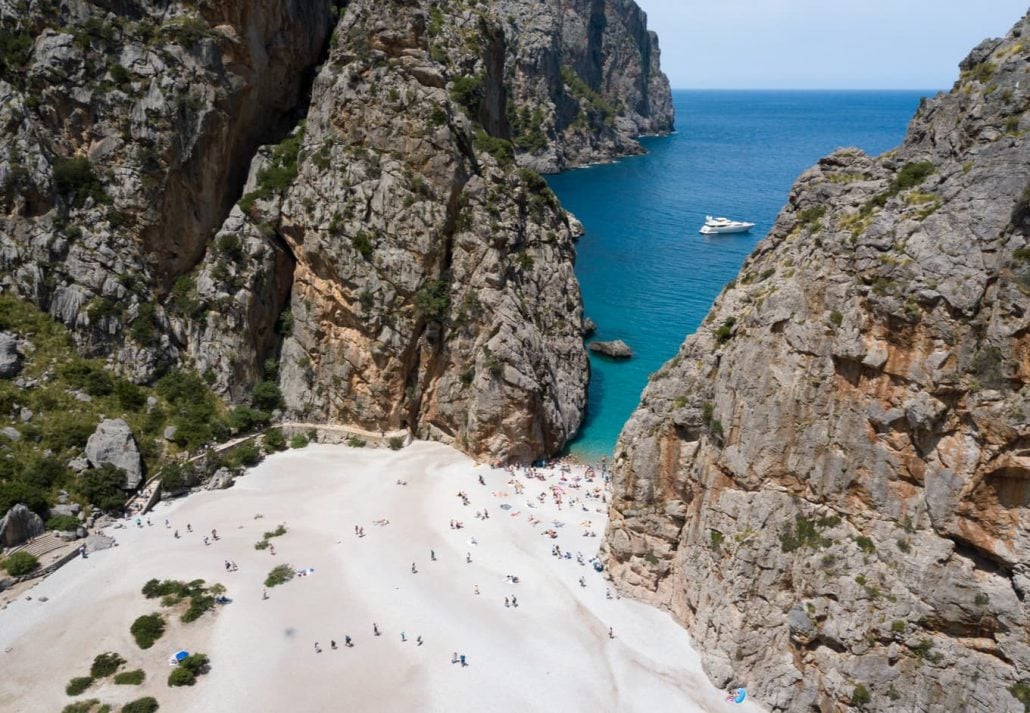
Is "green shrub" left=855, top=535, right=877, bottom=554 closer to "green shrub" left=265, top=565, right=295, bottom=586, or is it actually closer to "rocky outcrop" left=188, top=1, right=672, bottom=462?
"rocky outcrop" left=188, top=1, right=672, bottom=462

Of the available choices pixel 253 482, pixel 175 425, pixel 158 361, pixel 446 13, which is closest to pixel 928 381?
pixel 253 482

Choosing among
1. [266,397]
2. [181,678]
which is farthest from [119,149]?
[181,678]

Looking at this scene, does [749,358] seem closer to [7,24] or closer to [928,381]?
[928,381]

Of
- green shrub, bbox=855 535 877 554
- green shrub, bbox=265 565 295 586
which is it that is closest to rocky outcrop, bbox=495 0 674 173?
green shrub, bbox=265 565 295 586

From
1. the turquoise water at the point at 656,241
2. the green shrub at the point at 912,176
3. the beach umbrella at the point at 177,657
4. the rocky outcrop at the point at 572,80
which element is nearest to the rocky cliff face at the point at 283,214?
the turquoise water at the point at 656,241

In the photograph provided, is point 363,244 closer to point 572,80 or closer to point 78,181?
point 78,181
